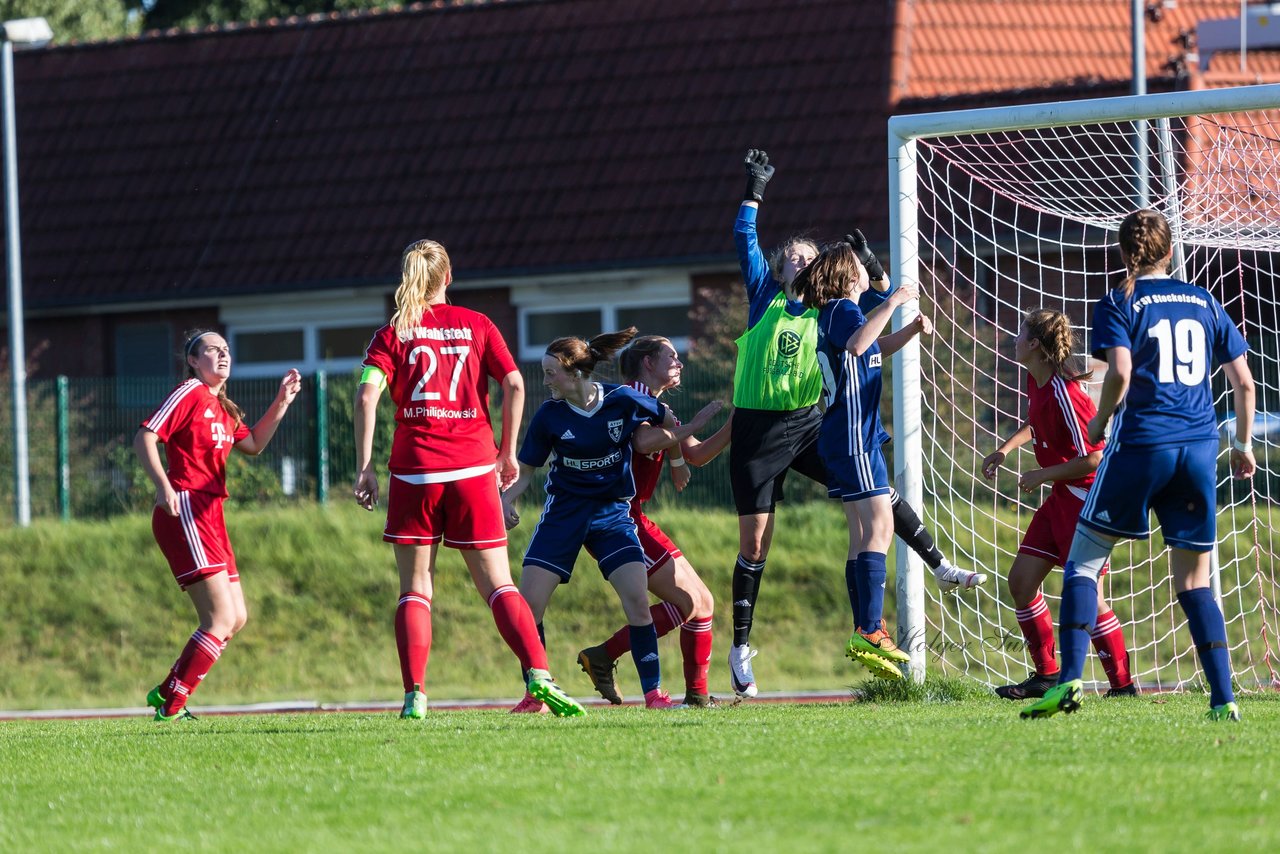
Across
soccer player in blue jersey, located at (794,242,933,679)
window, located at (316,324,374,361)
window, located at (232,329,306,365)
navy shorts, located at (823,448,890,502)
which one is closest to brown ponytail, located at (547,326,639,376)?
soccer player in blue jersey, located at (794,242,933,679)

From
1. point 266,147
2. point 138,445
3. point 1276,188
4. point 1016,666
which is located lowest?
point 1016,666

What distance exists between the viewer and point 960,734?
6.73m

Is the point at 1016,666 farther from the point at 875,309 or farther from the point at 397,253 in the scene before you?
the point at 397,253

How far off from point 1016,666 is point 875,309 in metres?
6.12

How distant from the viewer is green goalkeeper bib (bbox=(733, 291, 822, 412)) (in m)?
9.01

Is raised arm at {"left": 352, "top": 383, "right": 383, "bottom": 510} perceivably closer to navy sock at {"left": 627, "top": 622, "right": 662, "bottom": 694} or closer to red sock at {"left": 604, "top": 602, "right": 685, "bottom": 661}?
navy sock at {"left": 627, "top": 622, "right": 662, "bottom": 694}

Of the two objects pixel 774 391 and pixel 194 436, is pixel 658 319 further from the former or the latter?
pixel 194 436

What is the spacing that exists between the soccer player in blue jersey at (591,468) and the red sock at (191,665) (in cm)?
167

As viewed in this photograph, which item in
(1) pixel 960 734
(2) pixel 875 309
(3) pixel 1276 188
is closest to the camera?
(1) pixel 960 734

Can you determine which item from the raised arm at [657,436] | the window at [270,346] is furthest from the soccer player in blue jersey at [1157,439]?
the window at [270,346]

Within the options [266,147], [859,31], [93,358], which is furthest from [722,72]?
[93,358]

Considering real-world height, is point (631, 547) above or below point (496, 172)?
below

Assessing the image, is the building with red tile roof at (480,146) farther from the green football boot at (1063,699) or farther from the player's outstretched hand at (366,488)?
the green football boot at (1063,699)

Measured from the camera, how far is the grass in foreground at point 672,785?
16.5 feet
